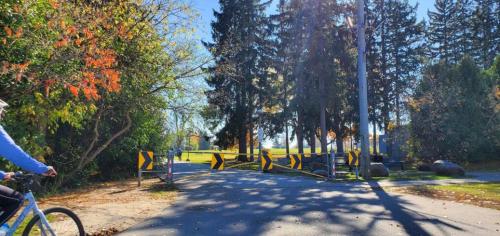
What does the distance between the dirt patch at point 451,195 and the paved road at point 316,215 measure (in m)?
0.65

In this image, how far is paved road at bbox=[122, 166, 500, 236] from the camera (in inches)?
309

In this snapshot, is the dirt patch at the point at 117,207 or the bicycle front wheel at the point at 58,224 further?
the dirt patch at the point at 117,207

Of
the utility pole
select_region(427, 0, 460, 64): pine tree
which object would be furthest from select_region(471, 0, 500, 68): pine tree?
the utility pole

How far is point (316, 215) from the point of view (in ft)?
30.8

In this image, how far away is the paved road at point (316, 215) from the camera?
784 cm

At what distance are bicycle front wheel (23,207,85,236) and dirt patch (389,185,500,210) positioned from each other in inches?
369

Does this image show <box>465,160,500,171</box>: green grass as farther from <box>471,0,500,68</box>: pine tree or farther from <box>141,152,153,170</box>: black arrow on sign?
<box>471,0,500,68</box>: pine tree

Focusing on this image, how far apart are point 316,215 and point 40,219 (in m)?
5.56

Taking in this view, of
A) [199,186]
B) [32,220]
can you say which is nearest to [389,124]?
[199,186]

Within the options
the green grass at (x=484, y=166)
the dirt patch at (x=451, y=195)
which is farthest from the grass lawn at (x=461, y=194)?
the green grass at (x=484, y=166)

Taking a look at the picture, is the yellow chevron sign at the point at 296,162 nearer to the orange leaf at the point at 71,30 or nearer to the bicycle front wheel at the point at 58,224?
the orange leaf at the point at 71,30

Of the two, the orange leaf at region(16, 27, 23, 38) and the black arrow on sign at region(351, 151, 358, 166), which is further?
the black arrow on sign at region(351, 151, 358, 166)

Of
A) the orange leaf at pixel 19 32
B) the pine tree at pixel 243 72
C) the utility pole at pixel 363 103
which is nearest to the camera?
the orange leaf at pixel 19 32

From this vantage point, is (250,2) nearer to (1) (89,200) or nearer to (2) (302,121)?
(2) (302,121)
